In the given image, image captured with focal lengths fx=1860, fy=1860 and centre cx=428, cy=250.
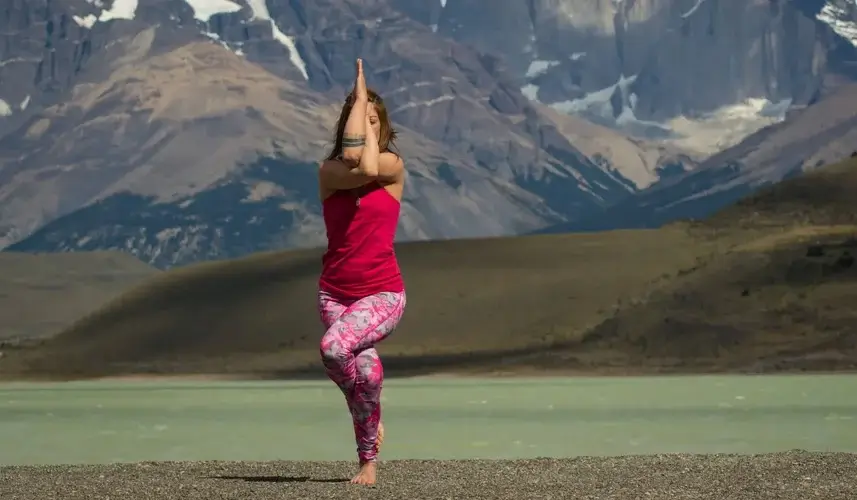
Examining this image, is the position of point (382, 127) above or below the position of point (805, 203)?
above

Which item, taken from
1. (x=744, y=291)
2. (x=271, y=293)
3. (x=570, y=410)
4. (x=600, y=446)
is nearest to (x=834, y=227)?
(x=744, y=291)

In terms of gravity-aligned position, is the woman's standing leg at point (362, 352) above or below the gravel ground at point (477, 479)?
above

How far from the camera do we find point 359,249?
17.9 meters

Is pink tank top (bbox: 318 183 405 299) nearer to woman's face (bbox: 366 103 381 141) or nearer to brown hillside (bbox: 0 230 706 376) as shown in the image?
woman's face (bbox: 366 103 381 141)

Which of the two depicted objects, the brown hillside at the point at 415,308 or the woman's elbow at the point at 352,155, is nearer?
the woman's elbow at the point at 352,155

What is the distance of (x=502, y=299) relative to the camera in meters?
165

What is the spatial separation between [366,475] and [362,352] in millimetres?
1227

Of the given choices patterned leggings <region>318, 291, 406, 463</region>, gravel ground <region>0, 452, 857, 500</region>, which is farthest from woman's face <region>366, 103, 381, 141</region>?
gravel ground <region>0, 452, 857, 500</region>

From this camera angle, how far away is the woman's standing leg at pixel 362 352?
17.7 meters

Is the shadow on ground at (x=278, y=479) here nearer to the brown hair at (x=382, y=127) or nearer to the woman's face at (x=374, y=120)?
the brown hair at (x=382, y=127)

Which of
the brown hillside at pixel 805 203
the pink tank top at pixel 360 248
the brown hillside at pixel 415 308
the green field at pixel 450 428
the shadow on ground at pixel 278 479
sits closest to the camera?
the pink tank top at pixel 360 248

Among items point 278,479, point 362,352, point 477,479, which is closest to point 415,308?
point 278,479

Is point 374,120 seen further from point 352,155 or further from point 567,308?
point 567,308

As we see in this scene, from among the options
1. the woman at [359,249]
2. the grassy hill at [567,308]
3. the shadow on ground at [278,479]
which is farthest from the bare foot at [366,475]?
the grassy hill at [567,308]
